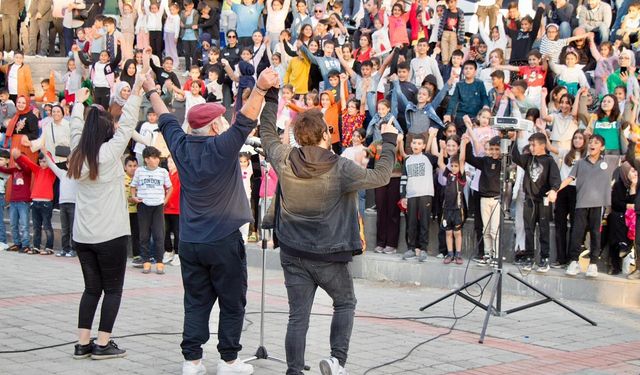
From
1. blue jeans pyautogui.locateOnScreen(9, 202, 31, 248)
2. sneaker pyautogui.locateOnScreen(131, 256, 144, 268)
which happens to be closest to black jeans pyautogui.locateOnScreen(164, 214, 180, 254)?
sneaker pyautogui.locateOnScreen(131, 256, 144, 268)

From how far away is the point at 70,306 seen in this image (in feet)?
32.0

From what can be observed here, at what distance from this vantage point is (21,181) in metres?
14.7

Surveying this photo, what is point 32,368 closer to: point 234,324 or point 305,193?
point 234,324

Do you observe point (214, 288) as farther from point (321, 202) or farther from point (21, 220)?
point (21, 220)

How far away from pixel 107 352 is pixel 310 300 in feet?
6.24

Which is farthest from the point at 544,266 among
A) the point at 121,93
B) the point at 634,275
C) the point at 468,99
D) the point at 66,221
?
the point at 121,93

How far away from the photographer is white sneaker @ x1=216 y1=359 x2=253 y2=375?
6793 millimetres

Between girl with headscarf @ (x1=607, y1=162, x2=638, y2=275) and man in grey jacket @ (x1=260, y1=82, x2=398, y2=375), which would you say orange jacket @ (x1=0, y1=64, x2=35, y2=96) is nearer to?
girl with headscarf @ (x1=607, y1=162, x2=638, y2=275)

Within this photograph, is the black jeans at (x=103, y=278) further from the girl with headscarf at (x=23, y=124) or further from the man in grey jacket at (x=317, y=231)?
the girl with headscarf at (x=23, y=124)

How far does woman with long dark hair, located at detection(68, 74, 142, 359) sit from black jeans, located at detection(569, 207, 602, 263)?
5.86 metres

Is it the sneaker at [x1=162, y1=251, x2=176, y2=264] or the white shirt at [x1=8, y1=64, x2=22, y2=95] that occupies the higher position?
the white shirt at [x1=8, y1=64, x2=22, y2=95]

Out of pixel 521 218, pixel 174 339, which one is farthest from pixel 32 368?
pixel 521 218

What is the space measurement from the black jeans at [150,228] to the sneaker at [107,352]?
5248mm

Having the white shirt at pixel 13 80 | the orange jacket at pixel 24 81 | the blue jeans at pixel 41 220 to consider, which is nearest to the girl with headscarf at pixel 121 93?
the blue jeans at pixel 41 220
